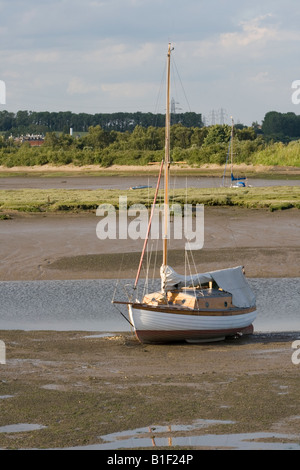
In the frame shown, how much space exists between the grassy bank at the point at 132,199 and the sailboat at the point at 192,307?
2455cm

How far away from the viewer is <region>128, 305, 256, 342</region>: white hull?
21984 millimetres

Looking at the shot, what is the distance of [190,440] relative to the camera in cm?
1410

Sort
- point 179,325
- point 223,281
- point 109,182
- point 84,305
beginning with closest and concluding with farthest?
1. point 179,325
2. point 223,281
3. point 84,305
4. point 109,182

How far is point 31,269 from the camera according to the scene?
111ft

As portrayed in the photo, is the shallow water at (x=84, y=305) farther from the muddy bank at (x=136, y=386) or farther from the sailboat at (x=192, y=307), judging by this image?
the muddy bank at (x=136, y=386)

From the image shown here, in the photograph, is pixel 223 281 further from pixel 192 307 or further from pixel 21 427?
pixel 21 427

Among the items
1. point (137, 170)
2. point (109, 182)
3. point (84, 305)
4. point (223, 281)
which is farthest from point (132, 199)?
point (137, 170)

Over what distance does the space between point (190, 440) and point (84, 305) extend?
44.6ft

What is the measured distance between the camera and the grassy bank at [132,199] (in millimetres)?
52750

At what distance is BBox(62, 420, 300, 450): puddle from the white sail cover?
908 cm

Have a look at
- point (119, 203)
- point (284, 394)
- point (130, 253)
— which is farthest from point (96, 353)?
point (119, 203)

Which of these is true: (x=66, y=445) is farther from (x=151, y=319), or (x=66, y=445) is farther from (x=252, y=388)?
(x=151, y=319)

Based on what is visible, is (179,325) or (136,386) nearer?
(136,386)

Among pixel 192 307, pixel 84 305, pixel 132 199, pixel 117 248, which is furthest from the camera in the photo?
pixel 132 199
